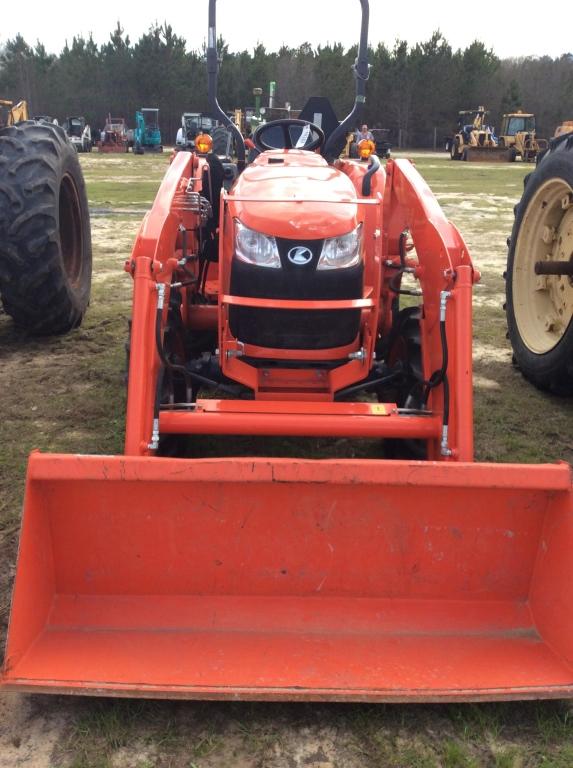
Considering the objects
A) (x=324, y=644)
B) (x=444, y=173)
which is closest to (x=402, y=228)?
(x=324, y=644)

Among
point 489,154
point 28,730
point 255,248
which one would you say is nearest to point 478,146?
point 489,154

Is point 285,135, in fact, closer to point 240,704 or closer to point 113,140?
point 240,704

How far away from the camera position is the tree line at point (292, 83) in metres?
53.8

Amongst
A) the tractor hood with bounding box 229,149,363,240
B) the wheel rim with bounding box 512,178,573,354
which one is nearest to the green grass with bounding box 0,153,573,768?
the wheel rim with bounding box 512,178,573,354

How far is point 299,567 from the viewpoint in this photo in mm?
2459

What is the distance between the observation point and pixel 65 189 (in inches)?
226

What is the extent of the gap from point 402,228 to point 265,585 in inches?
100

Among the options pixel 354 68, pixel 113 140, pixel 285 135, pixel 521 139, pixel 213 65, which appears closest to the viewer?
pixel 213 65

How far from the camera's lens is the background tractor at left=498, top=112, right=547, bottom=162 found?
34.5 meters

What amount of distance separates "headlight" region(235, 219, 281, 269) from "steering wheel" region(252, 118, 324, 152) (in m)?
1.58

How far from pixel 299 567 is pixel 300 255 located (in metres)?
1.34

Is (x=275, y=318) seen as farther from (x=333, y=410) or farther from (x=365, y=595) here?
(x=365, y=595)

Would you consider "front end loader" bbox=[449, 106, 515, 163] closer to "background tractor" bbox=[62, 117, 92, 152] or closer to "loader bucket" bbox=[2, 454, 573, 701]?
"background tractor" bbox=[62, 117, 92, 152]

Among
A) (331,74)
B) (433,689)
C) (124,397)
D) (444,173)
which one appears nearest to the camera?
(433,689)
